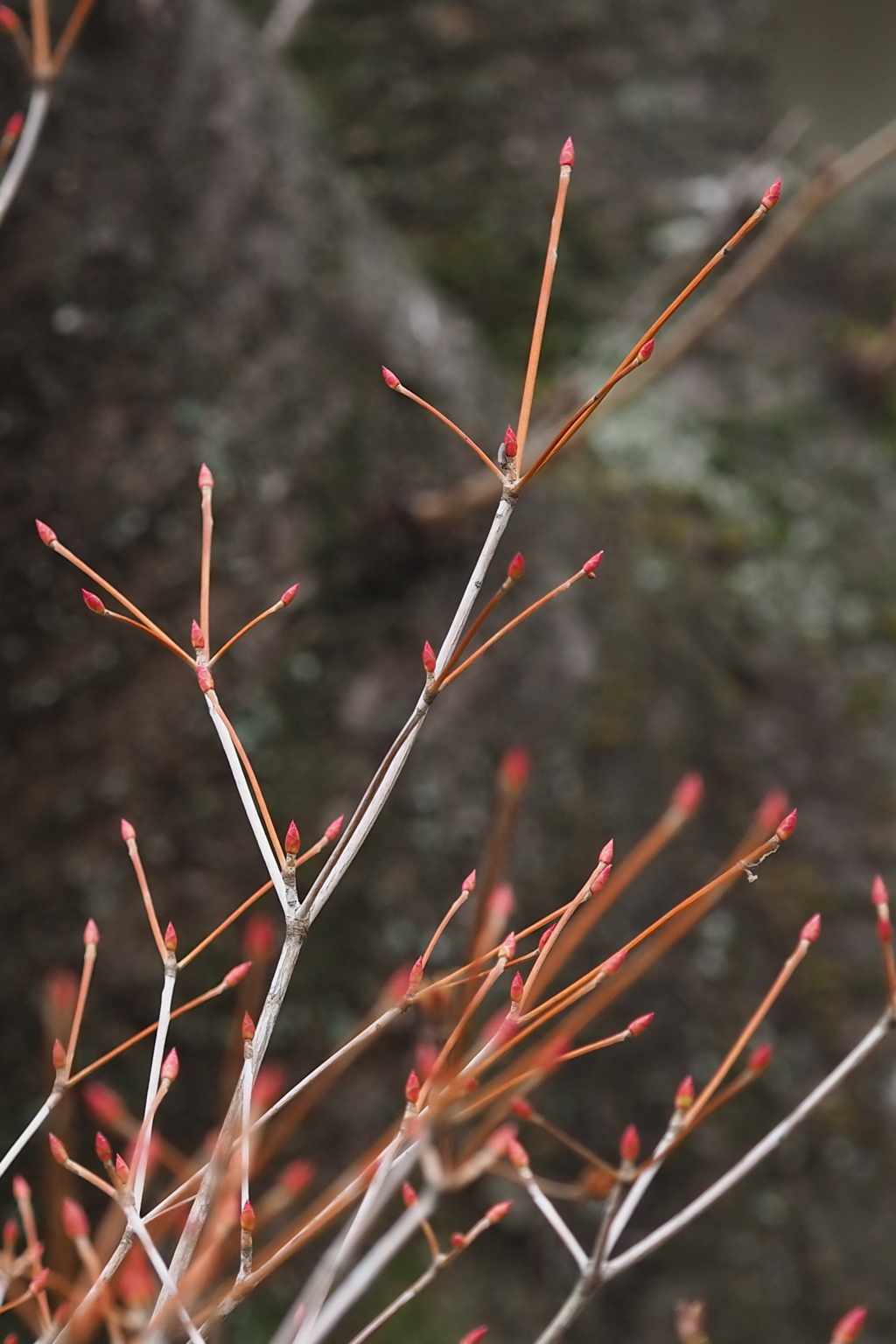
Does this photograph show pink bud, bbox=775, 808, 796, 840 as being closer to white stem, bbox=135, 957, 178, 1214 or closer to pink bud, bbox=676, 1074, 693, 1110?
pink bud, bbox=676, 1074, 693, 1110

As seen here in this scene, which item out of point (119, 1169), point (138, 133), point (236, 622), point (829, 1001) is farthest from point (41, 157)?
point (829, 1001)

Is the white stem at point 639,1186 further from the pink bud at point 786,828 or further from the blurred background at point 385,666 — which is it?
the blurred background at point 385,666

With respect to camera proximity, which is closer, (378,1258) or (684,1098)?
(378,1258)

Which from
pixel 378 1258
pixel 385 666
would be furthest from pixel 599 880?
pixel 385 666

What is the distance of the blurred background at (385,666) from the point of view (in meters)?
1.05

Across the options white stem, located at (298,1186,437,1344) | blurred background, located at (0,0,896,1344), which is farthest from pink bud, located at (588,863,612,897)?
blurred background, located at (0,0,896,1344)

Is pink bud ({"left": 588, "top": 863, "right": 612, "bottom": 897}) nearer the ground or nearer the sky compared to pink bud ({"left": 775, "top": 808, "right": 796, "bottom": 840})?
nearer the ground

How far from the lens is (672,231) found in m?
1.83

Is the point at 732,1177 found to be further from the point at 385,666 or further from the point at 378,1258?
the point at 385,666

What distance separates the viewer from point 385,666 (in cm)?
118

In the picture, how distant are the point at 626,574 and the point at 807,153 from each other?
1.50m

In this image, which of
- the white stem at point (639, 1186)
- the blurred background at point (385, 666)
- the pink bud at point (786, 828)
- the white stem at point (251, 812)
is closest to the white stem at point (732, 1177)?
the white stem at point (639, 1186)

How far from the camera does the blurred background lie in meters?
1.05

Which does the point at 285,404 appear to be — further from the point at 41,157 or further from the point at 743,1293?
the point at 743,1293
